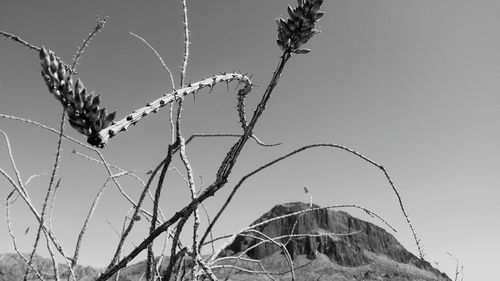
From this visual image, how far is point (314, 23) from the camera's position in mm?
1302

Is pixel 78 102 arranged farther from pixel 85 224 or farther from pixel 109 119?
pixel 85 224

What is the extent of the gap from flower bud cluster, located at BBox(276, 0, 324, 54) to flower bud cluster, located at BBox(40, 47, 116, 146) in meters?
0.69

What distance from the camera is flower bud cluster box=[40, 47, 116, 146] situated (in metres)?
0.88

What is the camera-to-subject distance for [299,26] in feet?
4.33

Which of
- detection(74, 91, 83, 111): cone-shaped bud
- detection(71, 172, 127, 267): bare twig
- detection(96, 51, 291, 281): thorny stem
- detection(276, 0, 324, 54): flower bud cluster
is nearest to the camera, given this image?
detection(74, 91, 83, 111): cone-shaped bud

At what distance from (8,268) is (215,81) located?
212 m

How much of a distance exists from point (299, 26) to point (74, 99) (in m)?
0.76

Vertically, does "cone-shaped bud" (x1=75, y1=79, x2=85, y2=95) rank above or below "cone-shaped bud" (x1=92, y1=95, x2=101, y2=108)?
above

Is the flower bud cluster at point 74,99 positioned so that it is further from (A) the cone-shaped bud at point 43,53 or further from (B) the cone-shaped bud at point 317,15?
(B) the cone-shaped bud at point 317,15

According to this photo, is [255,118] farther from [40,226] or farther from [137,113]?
[40,226]

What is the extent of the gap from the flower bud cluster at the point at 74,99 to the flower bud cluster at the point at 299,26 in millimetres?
692

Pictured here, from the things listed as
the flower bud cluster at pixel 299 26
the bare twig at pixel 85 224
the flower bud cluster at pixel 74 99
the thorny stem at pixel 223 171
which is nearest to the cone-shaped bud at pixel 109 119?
the flower bud cluster at pixel 74 99

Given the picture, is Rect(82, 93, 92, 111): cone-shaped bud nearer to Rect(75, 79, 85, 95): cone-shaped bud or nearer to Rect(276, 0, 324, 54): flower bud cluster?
Rect(75, 79, 85, 95): cone-shaped bud

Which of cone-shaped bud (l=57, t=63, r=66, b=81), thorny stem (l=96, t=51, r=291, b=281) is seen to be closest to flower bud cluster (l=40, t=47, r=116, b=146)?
cone-shaped bud (l=57, t=63, r=66, b=81)
